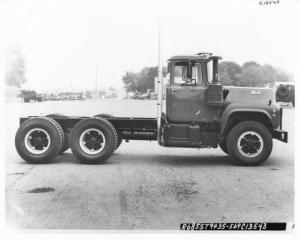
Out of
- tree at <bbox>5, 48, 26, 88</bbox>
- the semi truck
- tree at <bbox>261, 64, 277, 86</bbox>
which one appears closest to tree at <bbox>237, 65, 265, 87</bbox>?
tree at <bbox>261, 64, 277, 86</bbox>

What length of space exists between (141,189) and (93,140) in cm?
257

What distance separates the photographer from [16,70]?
7.22 m

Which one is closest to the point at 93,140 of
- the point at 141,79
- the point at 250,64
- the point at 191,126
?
the point at 141,79

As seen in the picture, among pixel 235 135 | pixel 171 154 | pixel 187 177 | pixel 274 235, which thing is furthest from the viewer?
pixel 171 154

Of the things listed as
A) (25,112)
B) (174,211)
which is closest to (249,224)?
(174,211)

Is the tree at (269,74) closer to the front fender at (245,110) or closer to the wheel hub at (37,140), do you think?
the front fender at (245,110)

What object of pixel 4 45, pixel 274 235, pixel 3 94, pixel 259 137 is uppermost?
pixel 4 45

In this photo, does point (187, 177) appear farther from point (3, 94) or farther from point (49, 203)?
point (3, 94)

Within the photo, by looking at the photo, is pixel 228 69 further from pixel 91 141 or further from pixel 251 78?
pixel 91 141

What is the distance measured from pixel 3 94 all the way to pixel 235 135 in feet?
15.8

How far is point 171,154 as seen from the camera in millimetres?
11000

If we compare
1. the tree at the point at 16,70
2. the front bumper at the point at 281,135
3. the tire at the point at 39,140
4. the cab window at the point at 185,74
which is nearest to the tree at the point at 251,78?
the cab window at the point at 185,74

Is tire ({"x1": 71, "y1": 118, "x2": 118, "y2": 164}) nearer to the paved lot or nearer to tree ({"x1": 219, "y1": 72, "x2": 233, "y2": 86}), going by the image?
the paved lot

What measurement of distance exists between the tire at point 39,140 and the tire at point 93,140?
38 cm
